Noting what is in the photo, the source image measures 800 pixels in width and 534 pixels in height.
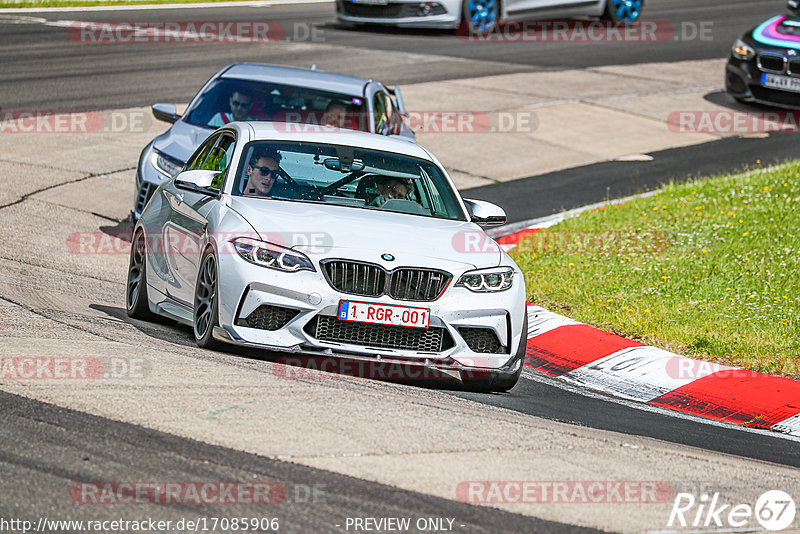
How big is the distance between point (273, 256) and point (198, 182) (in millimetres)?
1201

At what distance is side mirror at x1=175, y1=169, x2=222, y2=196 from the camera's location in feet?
26.2

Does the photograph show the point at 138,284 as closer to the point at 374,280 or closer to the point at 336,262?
the point at 336,262

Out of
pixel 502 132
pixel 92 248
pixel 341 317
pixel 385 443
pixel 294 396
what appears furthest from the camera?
pixel 502 132

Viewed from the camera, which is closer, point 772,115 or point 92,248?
point 92,248

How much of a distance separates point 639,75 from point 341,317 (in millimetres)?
16276

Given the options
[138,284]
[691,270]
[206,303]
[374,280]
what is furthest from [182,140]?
[374,280]

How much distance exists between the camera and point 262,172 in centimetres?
812

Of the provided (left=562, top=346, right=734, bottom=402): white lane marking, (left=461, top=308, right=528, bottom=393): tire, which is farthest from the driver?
(left=562, top=346, right=734, bottom=402): white lane marking

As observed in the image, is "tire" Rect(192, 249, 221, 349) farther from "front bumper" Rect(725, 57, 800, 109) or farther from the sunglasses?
"front bumper" Rect(725, 57, 800, 109)

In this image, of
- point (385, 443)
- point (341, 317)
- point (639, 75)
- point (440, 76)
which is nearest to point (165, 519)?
point (385, 443)

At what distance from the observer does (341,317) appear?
7.00m

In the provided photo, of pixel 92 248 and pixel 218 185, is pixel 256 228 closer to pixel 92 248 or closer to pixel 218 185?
pixel 218 185

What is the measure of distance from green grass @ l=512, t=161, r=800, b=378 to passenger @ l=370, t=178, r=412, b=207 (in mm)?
2100

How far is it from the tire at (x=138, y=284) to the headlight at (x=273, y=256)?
1.63 metres
